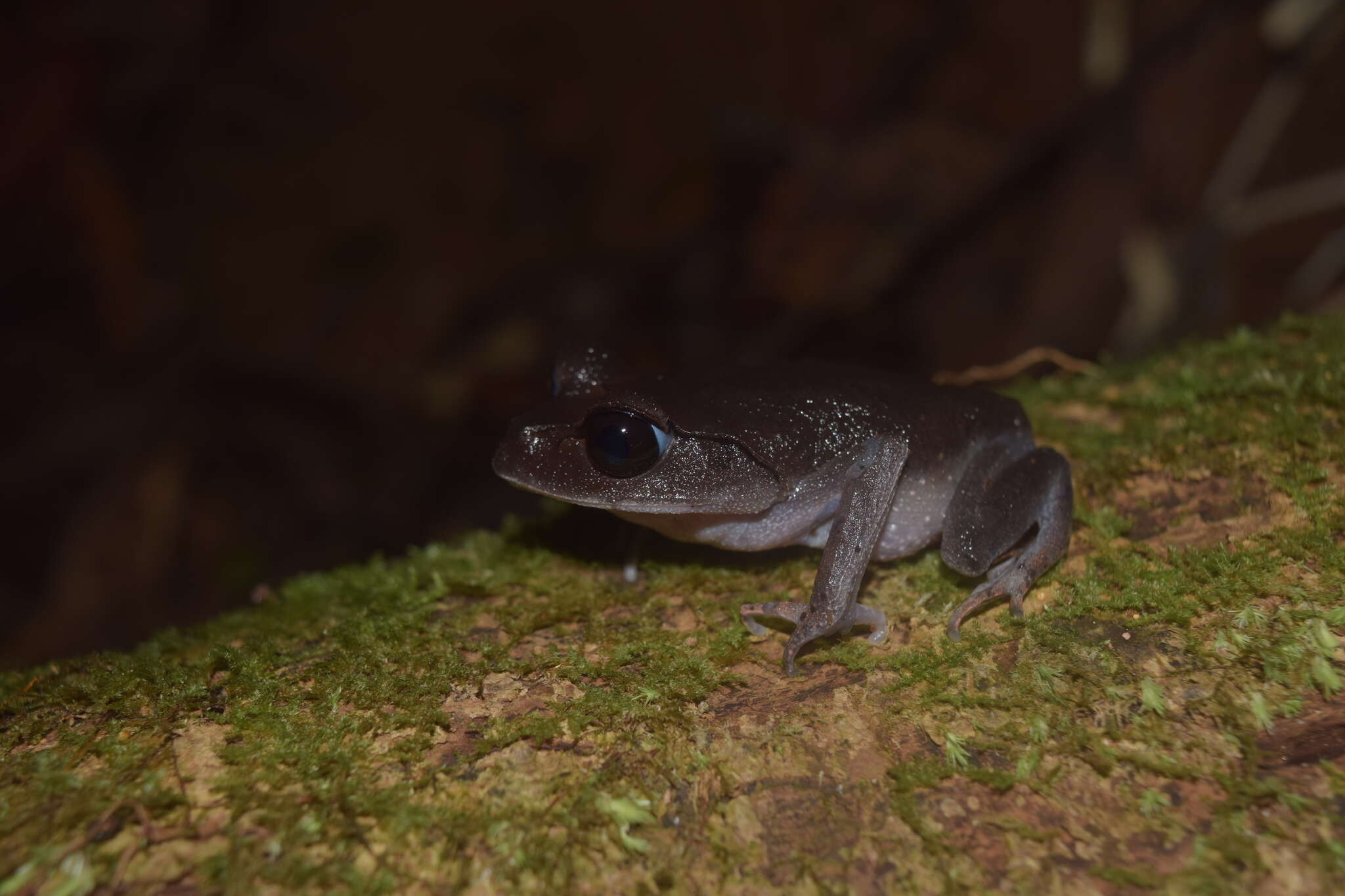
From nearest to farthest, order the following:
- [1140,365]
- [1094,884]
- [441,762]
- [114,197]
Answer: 1. [1094,884]
2. [441,762]
3. [1140,365]
4. [114,197]

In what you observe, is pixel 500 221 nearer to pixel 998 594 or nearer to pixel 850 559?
pixel 850 559

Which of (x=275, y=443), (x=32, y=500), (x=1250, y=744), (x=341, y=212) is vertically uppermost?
(x=341, y=212)

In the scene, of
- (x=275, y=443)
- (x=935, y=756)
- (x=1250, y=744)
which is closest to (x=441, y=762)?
(x=935, y=756)

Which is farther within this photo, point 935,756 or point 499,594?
point 499,594

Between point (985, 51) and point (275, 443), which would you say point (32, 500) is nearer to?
point (275, 443)

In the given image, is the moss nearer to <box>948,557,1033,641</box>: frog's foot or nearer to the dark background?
<box>948,557,1033,641</box>: frog's foot

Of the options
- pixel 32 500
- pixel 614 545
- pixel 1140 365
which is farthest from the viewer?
pixel 32 500

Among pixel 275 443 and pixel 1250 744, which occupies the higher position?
pixel 1250 744

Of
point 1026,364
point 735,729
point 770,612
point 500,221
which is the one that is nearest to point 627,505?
point 770,612
